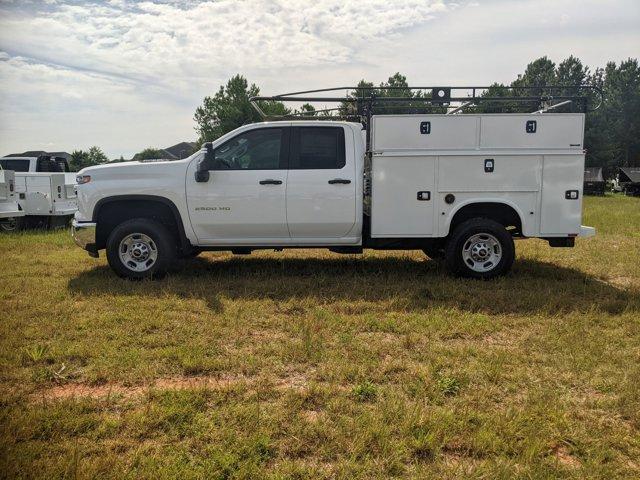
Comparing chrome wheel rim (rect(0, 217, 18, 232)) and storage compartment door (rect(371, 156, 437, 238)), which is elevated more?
storage compartment door (rect(371, 156, 437, 238))

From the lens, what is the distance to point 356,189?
6.52 m

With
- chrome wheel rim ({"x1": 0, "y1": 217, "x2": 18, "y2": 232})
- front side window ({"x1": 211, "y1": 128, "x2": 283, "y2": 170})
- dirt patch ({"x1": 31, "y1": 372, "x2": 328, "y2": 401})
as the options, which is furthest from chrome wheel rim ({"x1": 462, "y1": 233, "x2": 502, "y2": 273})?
chrome wheel rim ({"x1": 0, "y1": 217, "x2": 18, "y2": 232})

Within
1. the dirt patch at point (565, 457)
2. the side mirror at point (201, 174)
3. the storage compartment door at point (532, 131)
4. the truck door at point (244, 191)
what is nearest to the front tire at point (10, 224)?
the truck door at point (244, 191)

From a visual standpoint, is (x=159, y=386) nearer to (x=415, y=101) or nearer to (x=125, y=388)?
(x=125, y=388)

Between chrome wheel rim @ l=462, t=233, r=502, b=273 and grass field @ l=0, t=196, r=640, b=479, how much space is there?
0.28 metres

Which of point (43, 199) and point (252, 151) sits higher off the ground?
point (252, 151)

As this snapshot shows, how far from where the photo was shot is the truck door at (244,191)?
6508mm

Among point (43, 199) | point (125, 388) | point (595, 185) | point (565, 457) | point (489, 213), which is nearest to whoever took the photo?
point (565, 457)

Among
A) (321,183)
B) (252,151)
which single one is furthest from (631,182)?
(252,151)

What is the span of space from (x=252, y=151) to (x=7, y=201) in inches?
313

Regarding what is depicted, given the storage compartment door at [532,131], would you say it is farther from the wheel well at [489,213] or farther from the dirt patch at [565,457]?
the dirt patch at [565,457]

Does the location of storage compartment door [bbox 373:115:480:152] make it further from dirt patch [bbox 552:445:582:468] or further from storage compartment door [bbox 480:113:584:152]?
dirt patch [bbox 552:445:582:468]

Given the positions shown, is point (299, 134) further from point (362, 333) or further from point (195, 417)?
point (195, 417)

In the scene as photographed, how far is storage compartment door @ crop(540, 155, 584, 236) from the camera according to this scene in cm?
641
